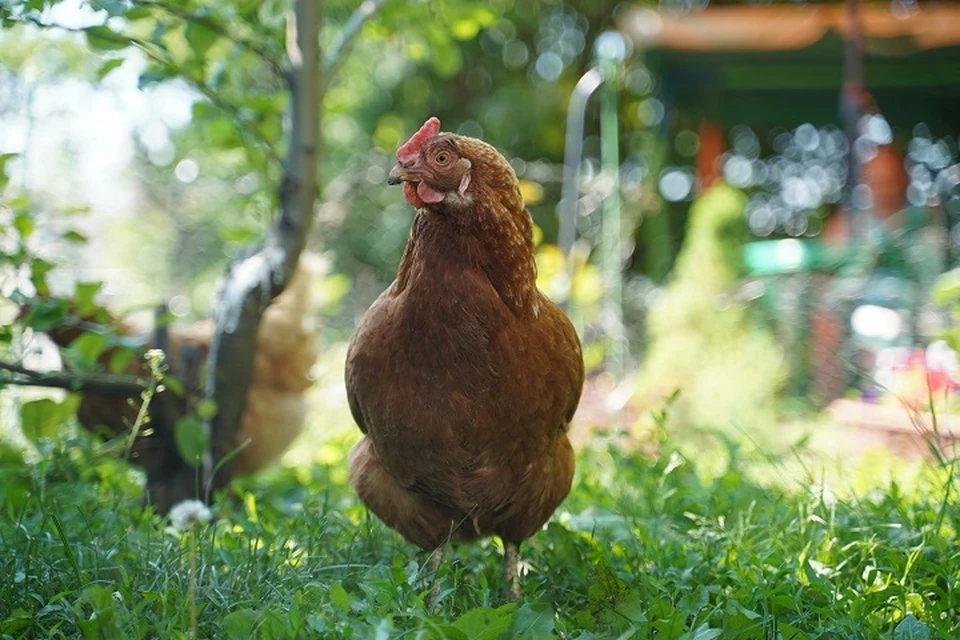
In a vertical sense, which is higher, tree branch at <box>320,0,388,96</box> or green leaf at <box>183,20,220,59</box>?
tree branch at <box>320,0,388,96</box>

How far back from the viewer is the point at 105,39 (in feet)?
8.86

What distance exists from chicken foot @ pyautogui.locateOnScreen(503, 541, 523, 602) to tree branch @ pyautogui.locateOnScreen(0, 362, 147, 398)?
1.43 meters

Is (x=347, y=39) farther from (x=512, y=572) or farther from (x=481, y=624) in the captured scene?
(x=481, y=624)

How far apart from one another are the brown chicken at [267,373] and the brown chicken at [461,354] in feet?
5.08

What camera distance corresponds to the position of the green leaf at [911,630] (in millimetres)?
1935

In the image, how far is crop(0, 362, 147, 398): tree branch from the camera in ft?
9.14

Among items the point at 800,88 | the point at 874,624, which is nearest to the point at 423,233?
the point at 874,624

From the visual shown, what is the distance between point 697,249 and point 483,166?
4261mm

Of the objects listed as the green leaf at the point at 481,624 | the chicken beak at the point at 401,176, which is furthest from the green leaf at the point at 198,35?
the green leaf at the point at 481,624

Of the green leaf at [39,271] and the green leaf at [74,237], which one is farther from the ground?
the green leaf at [74,237]

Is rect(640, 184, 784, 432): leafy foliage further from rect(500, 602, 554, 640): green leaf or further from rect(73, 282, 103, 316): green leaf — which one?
rect(73, 282, 103, 316): green leaf

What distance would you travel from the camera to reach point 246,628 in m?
1.78

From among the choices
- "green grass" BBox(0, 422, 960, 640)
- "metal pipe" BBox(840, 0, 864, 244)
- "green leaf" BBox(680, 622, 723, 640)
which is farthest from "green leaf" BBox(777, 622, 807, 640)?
"metal pipe" BBox(840, 0, 864, 244)

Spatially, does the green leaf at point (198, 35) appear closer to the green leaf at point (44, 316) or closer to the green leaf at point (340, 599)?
the green leaf at point (44, 316)
